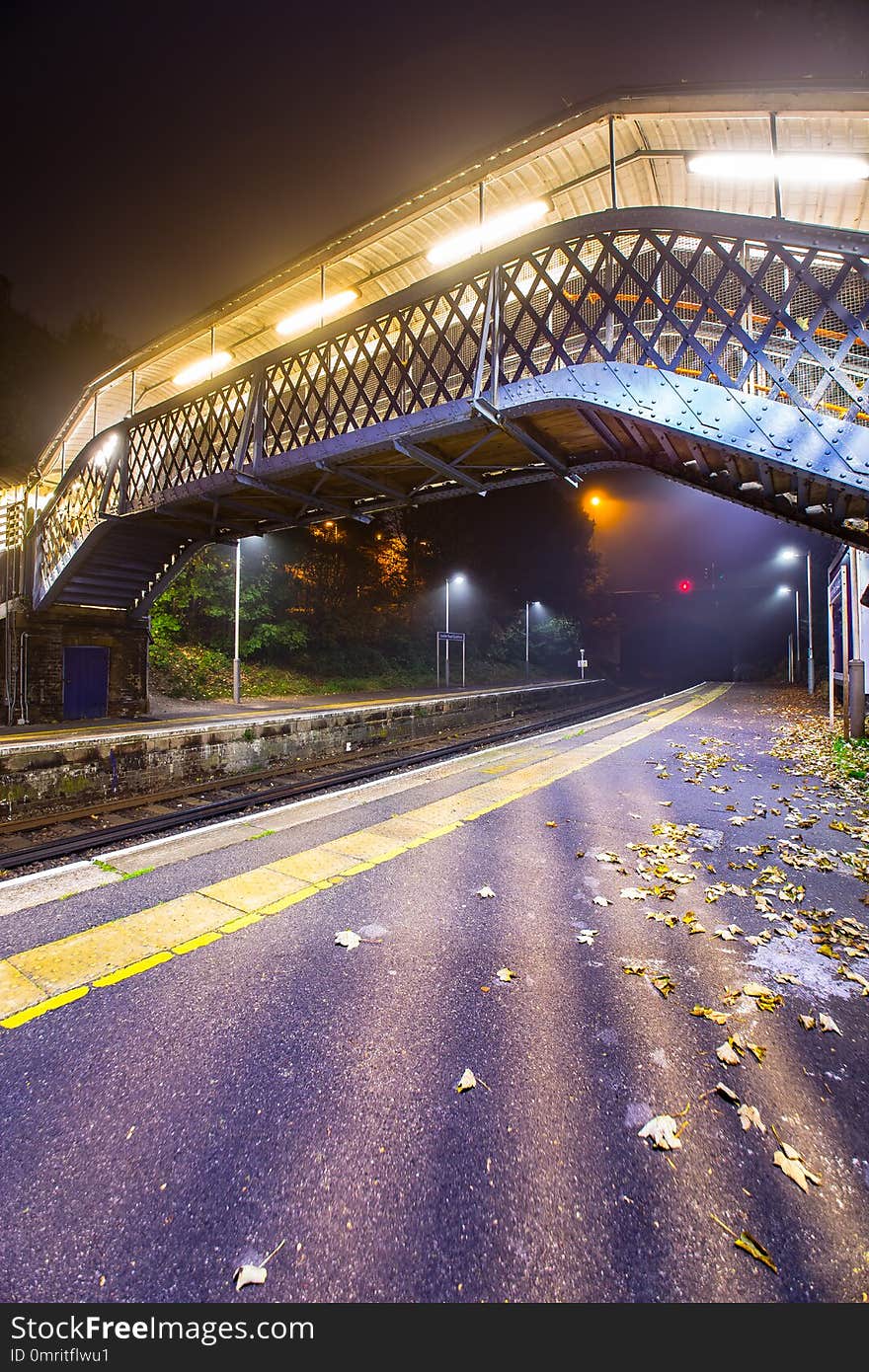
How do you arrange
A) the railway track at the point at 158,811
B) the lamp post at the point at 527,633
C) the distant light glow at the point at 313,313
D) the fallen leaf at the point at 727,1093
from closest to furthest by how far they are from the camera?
1. the fallen leaf at the point at 727,1093
2. the railway track at the point at 158,811
3. the distant light glow at the point at 313,313
4. the lamp post at the point at 527,633

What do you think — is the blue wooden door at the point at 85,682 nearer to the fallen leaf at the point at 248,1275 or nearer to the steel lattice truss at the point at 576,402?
the steel lattice truss at the point at 576,402

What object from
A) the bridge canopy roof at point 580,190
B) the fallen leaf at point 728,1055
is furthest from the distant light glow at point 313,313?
the fallen leaf at point 728,1055

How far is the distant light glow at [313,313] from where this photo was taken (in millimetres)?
11875

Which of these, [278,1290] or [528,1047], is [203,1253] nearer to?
[278,1290]

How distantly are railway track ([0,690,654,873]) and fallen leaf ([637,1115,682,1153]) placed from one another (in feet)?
24.5

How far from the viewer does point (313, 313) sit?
12273mm

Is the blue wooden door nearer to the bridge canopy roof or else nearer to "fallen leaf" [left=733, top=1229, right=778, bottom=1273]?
the bridge canopy roof

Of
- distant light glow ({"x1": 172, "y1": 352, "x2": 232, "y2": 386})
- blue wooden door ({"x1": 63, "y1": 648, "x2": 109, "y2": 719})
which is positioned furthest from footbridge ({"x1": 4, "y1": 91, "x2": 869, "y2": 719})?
blue wooden door ({"x1": 63, "y1": 648, "x2": 109, "y2": 719})

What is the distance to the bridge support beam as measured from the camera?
14.9 metres

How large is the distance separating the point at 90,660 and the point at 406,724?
10209 mm

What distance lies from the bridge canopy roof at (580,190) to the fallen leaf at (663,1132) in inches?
414

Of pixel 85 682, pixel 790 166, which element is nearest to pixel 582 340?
pixel 790 166
